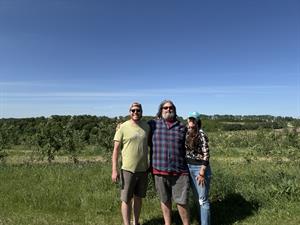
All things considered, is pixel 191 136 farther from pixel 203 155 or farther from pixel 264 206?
pixel 264 206

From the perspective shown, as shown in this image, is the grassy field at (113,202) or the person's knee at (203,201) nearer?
the person's knee at (203,201)

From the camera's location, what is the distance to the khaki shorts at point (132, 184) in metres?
5.94

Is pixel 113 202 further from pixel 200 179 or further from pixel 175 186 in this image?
pixel 200 179

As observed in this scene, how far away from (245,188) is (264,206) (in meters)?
0.79

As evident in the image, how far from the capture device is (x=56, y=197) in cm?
812

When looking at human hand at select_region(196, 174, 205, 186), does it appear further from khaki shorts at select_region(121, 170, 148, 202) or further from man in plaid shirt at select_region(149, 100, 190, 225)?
khaki shorts at select_region(121, 170, 148, 202)

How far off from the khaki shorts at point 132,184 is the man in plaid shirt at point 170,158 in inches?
9.8

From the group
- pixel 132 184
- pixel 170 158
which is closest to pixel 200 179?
pixel 170 158

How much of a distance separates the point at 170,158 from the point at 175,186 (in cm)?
42

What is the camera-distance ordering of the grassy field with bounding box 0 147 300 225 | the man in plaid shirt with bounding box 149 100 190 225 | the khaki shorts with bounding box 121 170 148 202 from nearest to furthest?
the man in plaid shirt with bounding box 149 100 190 225
the khaki shorts with bounding box 121 170 148 202
the grassy field with bounding box 0 147 300 225

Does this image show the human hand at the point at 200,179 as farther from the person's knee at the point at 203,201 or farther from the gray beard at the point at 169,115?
the gray beard at the point at 169,115

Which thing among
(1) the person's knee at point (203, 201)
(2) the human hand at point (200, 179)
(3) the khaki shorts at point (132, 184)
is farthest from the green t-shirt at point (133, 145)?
(1) the person's knee at point (203, 201)

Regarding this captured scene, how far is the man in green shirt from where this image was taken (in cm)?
586

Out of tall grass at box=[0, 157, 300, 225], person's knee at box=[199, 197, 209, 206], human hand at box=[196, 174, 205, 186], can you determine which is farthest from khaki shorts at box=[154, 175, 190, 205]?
tall grass at box=[0, 157, 300, 225]
